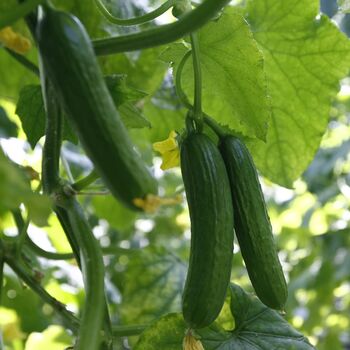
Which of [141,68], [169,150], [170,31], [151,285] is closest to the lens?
[170,31]

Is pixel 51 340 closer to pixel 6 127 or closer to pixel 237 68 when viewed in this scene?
pixel 6 127

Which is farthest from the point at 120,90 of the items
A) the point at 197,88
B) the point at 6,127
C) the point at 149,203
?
the point at 6,127

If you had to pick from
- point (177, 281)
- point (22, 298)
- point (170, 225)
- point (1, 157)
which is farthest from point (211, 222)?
point (170, 225)

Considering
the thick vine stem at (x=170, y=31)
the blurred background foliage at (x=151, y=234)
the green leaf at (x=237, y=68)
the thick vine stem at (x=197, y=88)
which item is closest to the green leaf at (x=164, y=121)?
the blurred background foliage at (x=151, y=234)

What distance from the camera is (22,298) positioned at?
170 centimetres

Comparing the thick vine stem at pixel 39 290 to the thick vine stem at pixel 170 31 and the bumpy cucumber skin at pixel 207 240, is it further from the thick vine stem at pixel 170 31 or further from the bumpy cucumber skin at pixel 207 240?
the thick vine stem at pixel 170 31

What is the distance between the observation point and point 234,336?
43.4 inches

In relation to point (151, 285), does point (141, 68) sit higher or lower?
higher

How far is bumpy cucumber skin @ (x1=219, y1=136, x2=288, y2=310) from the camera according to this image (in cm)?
92

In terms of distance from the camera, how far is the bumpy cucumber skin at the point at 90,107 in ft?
2.16

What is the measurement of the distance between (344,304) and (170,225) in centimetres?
94

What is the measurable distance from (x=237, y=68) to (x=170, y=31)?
0.36m

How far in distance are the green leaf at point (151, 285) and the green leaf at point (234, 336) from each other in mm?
411

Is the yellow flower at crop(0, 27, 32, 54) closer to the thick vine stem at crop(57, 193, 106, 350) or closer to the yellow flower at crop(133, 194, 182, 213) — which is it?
the thick vine stem at crop(57, 193, 106, 350)
